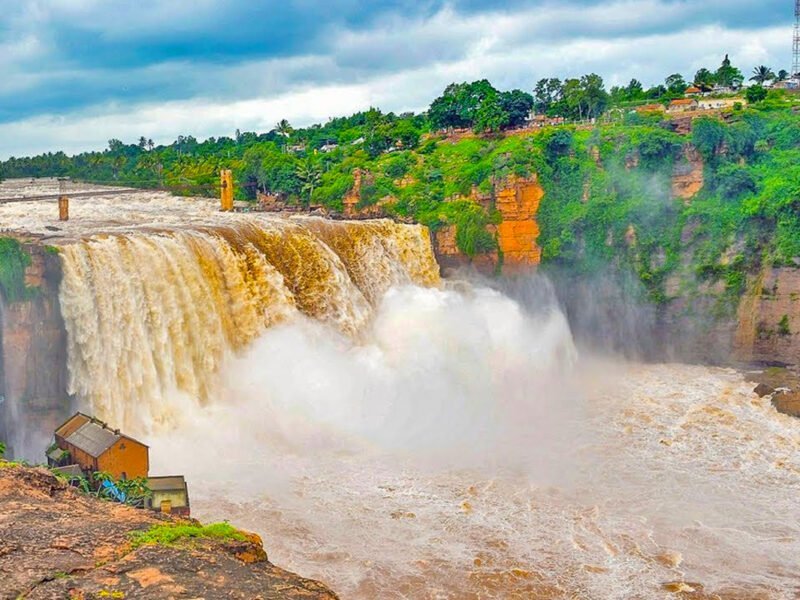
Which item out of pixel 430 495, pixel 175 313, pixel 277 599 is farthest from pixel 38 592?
pixel 175 313

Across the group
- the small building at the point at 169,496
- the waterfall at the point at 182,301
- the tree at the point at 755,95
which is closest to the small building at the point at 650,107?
the tree at the point at 755,95

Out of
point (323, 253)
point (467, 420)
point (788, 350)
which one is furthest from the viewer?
point (788, 350)

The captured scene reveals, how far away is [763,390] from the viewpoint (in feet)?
84.3

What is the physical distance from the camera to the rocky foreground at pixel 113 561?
835 centimetres

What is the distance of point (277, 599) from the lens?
8469 millimetres

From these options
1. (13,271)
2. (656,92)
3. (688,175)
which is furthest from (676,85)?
(13,271)

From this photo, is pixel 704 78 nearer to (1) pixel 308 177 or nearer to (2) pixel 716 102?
(2) pixel 716 102

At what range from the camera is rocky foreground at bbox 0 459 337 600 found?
8.35 m

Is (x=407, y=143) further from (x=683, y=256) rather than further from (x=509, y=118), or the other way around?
(x=683, y=256)

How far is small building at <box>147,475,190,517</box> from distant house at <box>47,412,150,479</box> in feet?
2.72

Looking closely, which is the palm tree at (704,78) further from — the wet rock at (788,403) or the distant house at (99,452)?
the distant house at (99,452)

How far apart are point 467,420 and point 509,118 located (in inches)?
1047

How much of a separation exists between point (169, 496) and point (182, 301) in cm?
833

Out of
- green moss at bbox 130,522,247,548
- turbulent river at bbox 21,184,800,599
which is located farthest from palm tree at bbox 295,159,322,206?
green moss at bbox 130,522,247,548
